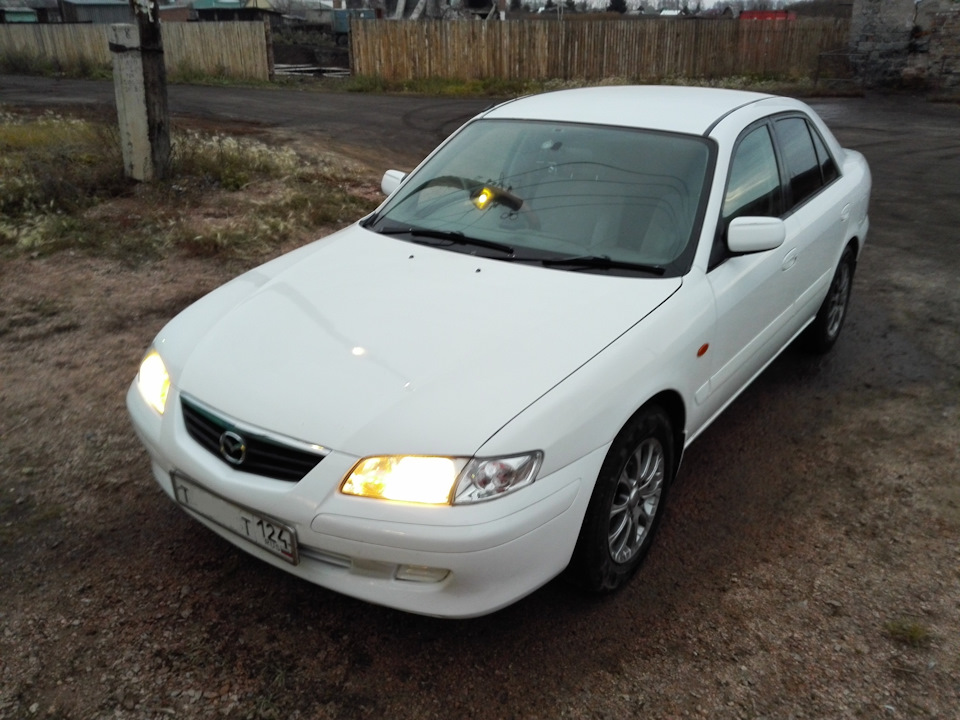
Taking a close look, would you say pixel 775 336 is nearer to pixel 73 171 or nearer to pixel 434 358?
pixel 434 358

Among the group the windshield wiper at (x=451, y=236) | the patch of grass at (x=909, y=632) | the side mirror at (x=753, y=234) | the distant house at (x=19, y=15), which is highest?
the distant house at (x=19, y=15)

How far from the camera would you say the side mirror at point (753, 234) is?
3393 millimetres

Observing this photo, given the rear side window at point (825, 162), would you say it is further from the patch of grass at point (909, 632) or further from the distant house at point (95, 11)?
the distant house at point (95, 11)

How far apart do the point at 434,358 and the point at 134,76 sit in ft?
22.7

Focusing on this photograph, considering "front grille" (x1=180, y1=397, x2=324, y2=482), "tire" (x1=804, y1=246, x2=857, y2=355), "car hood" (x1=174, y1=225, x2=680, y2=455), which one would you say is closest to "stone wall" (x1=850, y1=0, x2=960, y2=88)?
"tire" (x1=804, y1=246, x2=857, y2=355)

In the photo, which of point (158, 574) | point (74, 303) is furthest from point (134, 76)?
point (158, 574)

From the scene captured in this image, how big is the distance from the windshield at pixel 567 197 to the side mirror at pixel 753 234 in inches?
6.3

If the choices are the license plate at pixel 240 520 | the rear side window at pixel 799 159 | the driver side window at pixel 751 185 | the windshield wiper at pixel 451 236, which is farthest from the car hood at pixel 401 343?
the rear side window at pixel 799 159

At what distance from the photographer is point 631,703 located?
103 inches

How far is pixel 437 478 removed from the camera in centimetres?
246

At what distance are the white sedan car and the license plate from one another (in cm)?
1

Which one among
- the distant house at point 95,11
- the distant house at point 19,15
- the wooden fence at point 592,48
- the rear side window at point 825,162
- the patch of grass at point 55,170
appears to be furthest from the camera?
the distant house at point 95,11

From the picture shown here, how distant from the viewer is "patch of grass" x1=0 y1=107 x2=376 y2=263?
23.2 ft

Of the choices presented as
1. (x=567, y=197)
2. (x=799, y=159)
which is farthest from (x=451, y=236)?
(x=799, y=159)
